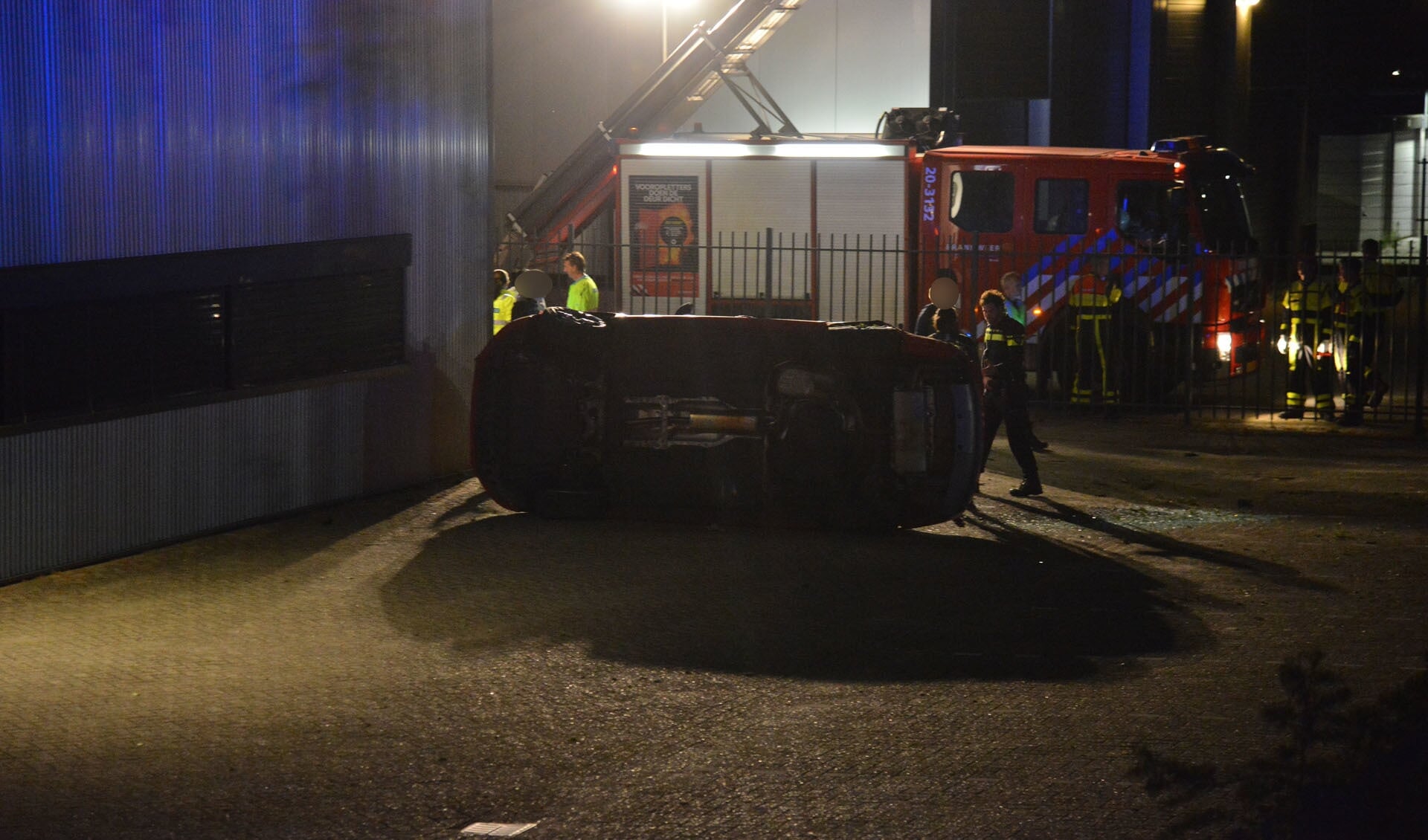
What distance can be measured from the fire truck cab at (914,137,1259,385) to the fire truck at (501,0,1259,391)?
20 millimetres

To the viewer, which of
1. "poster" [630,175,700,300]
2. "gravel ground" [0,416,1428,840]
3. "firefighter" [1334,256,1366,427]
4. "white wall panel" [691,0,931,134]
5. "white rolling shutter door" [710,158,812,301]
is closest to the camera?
"gravel ground" [0,416,1428,840]

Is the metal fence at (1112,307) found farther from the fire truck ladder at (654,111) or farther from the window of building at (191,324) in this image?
the window of building at (191,324)

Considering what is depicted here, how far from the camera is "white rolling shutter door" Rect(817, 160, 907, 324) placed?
A: 60.7ft

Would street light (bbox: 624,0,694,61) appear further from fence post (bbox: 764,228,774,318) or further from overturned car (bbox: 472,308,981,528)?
overturned car (bbox: 472,308,981,528)

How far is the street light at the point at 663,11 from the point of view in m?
24.6

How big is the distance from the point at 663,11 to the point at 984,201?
8.61 metres

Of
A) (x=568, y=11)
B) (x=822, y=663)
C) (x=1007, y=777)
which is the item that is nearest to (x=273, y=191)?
(x=822, y=663)

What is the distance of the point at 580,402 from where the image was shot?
1002 cm

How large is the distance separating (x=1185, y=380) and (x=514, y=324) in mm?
8558

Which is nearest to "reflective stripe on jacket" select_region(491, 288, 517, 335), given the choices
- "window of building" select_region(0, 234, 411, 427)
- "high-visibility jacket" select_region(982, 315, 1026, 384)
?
"window of building" select_region(0, 234, 411, 427)

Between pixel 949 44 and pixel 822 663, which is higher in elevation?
pixel 949 44

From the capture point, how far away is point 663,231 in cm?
1939

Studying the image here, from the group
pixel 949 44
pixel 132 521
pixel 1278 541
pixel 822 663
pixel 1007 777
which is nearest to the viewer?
pixel 1007 777

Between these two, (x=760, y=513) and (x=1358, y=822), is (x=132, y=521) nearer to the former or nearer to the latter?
(x=760, y=513)
